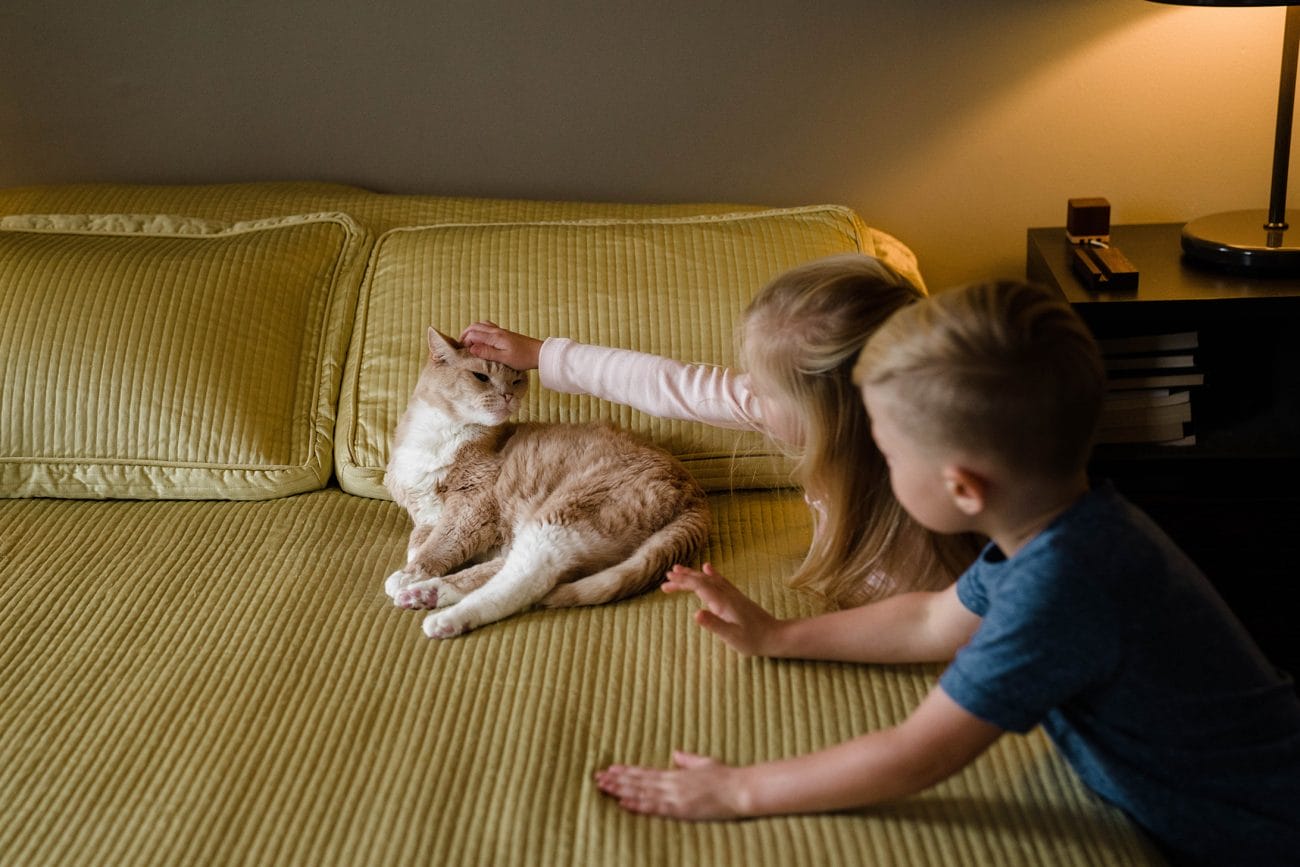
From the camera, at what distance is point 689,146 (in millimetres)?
2160

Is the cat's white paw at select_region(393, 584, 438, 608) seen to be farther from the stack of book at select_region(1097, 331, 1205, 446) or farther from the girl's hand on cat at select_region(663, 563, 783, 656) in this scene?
the stack of book at select_region(1097, 331, 1205, 446)

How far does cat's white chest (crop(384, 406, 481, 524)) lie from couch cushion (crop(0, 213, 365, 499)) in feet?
0.67

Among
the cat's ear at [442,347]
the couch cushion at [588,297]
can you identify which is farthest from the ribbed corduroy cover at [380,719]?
the cat's ear at [442,347]

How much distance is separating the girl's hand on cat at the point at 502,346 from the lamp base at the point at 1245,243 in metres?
1.14

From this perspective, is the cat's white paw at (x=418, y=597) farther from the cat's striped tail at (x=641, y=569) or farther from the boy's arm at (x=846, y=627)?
the boy's arm at (x=846, y=627)

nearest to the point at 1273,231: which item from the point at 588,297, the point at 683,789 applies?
the point at 588,297

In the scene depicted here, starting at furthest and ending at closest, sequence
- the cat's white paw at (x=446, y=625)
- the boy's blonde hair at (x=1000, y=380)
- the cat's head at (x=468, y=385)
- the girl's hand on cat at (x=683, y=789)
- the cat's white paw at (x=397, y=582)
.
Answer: the cat's head at (x=468, y=385)
the cat's white paw at (x=397, y=582)
the cat's white paw at (x=446, y=625)
the girl's hand on cat at (x=683, y=789)
the boy's blonde hair at (x=1000, y=380)

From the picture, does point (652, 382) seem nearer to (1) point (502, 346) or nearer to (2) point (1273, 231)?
(1) point (502, 346)

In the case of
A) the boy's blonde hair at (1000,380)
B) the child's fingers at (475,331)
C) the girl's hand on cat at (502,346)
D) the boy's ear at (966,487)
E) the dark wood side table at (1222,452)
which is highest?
the boy's blonde hair at (1000,380)

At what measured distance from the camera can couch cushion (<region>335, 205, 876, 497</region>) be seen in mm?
1757

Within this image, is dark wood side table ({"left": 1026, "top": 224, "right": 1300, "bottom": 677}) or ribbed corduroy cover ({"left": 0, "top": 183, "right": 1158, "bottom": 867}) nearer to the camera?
ribbed corduroy cover ({"left": 0, "top": 183, "right": 1158, "bottom": 867})

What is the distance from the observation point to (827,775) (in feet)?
3.41

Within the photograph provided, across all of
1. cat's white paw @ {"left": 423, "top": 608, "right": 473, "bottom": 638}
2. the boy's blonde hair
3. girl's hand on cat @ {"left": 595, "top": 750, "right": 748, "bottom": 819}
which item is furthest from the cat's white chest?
the boy's blonde hair

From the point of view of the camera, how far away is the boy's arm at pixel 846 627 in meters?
1.25
